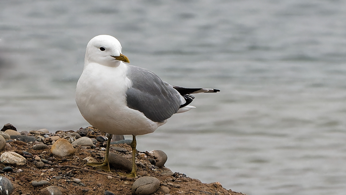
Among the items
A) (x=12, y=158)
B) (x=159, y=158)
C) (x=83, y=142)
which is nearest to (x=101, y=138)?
(x=83, y=142)

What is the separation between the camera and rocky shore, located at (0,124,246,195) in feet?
12.4

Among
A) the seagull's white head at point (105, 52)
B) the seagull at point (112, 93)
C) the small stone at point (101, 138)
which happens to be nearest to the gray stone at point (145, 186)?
the seagull at point (112, 93)

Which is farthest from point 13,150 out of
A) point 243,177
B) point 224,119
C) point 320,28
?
point 320,28

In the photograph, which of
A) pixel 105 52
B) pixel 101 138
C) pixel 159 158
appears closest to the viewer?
pixel 105 52

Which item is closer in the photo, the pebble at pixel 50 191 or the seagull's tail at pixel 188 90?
the pebble at pixel 50 191

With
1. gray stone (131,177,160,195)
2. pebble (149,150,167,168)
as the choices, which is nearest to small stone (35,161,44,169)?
gray stone (131,177,160,195)

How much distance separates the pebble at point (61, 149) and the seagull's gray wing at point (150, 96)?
811 mm

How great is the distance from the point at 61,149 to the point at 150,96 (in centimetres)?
93

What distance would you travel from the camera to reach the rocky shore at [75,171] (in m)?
3.77

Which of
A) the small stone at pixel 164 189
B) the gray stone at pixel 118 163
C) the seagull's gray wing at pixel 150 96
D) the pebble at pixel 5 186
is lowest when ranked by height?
the pebble at pixel 5 186

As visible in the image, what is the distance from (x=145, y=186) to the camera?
12.7 feet

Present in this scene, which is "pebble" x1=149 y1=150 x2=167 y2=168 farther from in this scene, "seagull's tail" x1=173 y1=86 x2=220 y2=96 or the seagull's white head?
the seagull's white head

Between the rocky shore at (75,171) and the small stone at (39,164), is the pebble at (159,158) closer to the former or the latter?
the rocky shore at (75,171)

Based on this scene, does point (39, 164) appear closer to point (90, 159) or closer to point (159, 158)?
point (90, 159)
